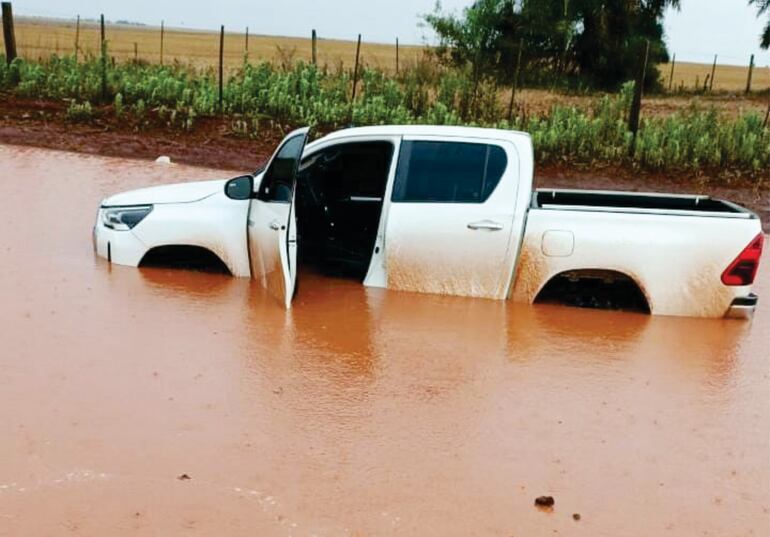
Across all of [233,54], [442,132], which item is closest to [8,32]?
[442,132]

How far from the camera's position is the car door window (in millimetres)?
6879

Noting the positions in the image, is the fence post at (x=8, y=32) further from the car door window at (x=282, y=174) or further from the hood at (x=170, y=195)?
the car door window at (x=282, y=174)

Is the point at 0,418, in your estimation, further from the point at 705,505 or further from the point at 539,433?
the point at 705,505

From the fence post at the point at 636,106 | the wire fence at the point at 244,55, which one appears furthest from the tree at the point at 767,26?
the fence post at the point at 636,106

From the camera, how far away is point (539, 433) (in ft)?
17.8

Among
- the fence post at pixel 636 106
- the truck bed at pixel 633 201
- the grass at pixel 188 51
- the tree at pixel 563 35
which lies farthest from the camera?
the tree at pixel 563 35

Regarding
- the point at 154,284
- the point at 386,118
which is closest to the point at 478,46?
the point at 386,118

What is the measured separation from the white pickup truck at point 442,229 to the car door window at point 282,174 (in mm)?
17

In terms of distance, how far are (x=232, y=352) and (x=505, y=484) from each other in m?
2.57

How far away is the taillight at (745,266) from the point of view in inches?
276

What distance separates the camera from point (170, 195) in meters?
8.06

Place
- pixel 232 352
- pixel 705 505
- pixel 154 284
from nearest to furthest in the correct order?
pixel 705 505
pixel 232 352
pixel 154 284

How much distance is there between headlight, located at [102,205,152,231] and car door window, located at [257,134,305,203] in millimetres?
1131

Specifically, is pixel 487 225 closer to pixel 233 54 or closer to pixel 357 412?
pixel 357 412
